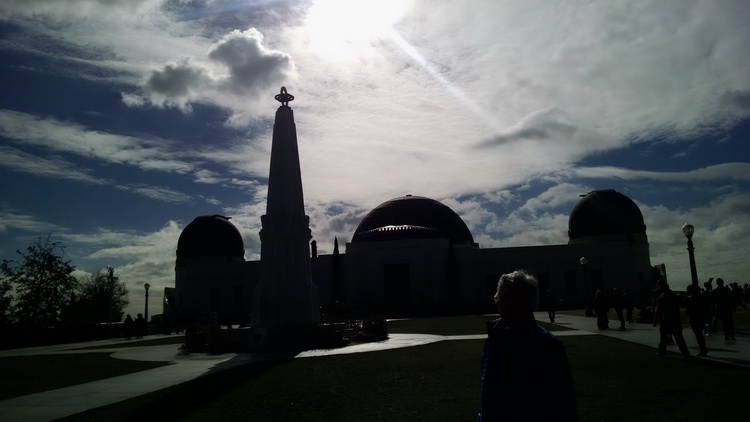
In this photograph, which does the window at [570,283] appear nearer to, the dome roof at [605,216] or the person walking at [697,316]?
the dome roof at [605,216]

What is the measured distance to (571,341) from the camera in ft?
53.1

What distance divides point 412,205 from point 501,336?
2462 inches

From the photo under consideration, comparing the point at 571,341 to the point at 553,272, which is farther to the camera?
the point at 553,272

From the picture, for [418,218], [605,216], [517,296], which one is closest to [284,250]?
[517,296]

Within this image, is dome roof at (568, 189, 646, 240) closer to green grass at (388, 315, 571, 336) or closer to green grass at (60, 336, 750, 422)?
green grass at (388, 315, 571, 336)

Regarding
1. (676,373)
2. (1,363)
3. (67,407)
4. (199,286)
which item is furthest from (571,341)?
(199,286)

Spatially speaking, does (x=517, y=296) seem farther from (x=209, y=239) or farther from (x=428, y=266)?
(x=209, y=239)

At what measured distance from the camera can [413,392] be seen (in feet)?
28.8

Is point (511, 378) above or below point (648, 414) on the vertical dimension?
above

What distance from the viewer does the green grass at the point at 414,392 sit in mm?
7266

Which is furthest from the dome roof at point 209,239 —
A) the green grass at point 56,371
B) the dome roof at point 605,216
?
the green grass at point 56,371

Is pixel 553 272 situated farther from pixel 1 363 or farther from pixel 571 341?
pixel 1 363

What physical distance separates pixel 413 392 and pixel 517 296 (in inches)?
242

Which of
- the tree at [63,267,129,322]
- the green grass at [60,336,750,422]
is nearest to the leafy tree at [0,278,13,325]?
the tree at [63,267,129,322]
